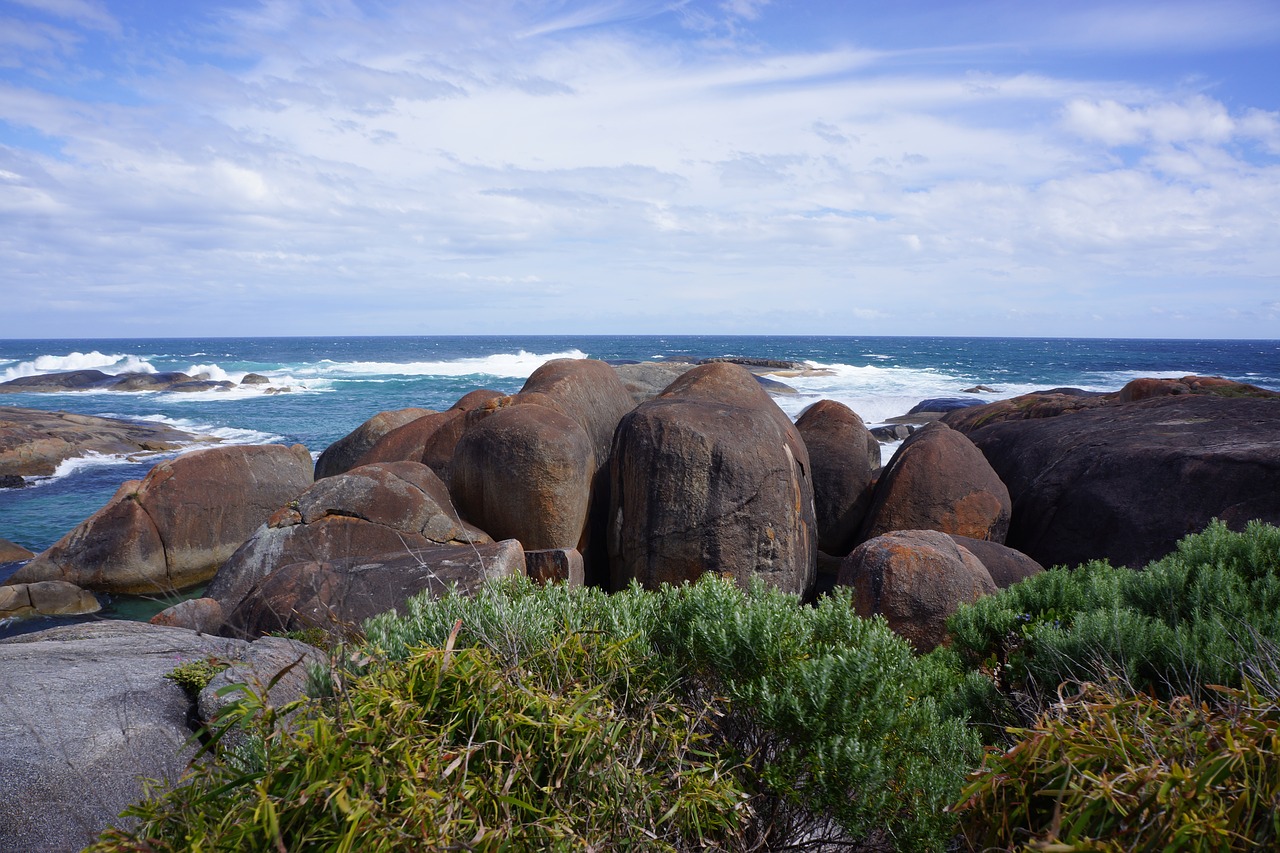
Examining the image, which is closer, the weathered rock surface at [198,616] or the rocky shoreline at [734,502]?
the rocky shoreline at [734,502]

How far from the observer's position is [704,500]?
32.0 feet

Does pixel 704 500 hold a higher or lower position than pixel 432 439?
lower

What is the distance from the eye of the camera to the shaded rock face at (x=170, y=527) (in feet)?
44.6

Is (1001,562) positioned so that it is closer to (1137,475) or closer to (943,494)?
(943,494)

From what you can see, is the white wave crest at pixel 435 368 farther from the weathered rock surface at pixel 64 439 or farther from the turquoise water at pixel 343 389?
the weathered rock surface at pixel 64 439

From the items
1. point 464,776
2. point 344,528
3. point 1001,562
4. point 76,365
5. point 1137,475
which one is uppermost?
point 464,776

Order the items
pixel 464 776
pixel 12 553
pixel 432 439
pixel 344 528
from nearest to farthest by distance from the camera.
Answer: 1. pixel 464 776
2. pixel 344 528
3. pixel 432 439
4. pixel 12 553

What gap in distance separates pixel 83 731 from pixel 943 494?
31.1ft

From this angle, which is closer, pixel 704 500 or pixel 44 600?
pixel 704 500

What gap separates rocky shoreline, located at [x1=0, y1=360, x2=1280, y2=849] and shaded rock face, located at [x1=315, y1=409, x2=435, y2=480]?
107 inches

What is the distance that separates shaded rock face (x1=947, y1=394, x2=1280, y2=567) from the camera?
31.3ft

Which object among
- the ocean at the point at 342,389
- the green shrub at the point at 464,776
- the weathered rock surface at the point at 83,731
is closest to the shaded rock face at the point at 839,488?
the weathered rock surface at the point at 83,731

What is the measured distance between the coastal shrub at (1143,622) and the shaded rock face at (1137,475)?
341 cm

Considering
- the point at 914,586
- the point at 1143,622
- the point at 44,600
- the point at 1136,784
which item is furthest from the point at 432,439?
the point at 1136,784
